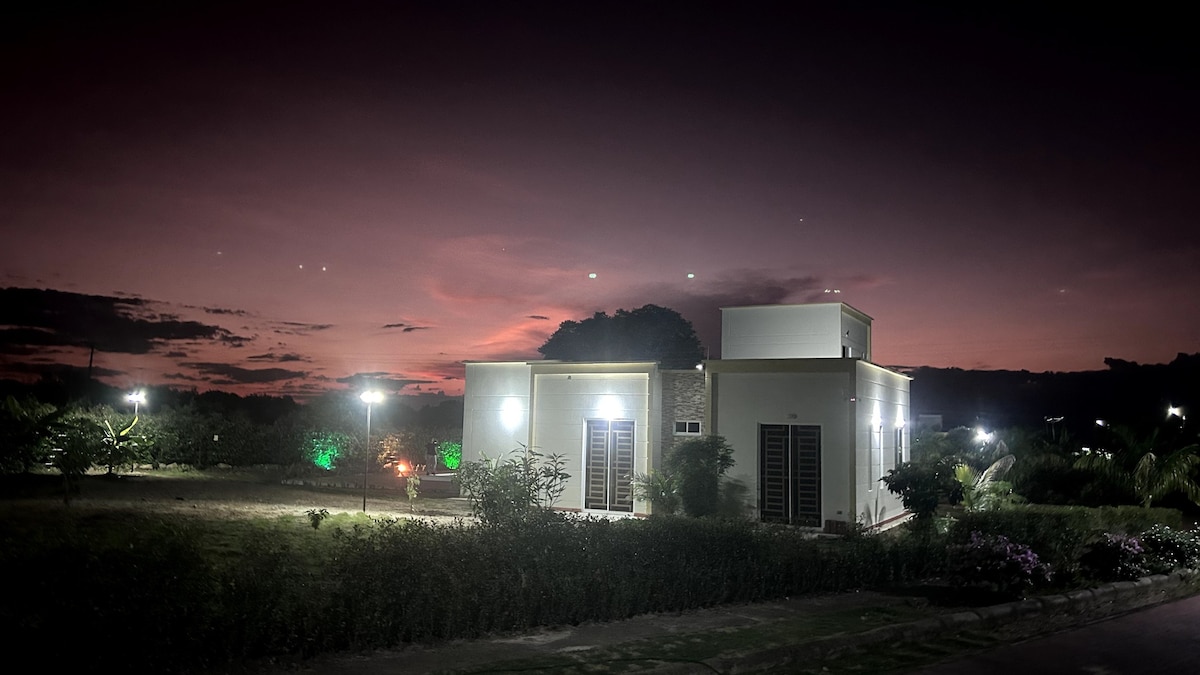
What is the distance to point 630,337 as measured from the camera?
5172 cm

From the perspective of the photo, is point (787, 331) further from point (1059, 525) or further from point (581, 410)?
point (1059, 525)

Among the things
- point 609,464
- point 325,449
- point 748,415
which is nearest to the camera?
point 748,415

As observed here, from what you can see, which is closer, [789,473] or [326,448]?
[789,473]

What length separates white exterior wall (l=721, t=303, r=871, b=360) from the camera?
2128 cm

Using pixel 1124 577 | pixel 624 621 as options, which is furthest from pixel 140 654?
pixel 1124 577

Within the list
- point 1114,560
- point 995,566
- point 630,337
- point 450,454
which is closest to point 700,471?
point 1114,560

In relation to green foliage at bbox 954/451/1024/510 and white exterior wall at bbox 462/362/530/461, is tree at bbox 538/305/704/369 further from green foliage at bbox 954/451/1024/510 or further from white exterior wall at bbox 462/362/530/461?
green foliage at bbox 954/451/1024/510

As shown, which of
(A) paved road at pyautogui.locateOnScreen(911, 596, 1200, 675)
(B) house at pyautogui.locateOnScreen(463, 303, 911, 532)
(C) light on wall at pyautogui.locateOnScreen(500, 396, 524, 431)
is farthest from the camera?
(C) light on wall at pyautogui.locateOnScreen(500, 396, 524, 431)

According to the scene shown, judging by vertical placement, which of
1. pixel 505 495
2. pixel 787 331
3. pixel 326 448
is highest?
pixel 787 331

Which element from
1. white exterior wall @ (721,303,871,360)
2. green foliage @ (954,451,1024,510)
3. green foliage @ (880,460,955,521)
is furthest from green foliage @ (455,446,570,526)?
green foliage @ (954,451,1024,510)

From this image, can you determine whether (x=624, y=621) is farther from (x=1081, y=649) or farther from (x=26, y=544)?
(x=26, y=544)

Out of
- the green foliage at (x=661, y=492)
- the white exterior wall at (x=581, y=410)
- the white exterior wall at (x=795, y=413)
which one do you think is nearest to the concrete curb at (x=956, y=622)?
the white exterior wall at (x=795, y=413)

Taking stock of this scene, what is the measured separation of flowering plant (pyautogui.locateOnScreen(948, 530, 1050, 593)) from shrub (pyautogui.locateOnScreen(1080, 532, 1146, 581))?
213 centimetres

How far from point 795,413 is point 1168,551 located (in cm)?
753
